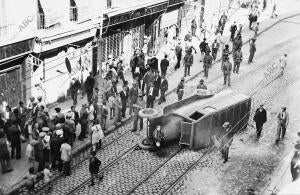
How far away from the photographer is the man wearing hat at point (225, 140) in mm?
17484

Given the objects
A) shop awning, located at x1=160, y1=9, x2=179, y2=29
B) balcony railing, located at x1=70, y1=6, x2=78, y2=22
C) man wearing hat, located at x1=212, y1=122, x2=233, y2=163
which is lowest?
man wearing hat, located at x1=212, y1=122, x2=233, y2=163

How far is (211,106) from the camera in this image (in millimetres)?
18906

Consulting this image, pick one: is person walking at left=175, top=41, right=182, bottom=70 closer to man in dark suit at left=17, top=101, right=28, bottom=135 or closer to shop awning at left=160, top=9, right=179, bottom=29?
shop awning at left=160, top=9, right=179, bottom=29

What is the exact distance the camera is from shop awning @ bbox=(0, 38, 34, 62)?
18891 millimetres

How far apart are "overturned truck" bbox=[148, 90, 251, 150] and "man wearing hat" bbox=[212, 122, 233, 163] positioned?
1.29ft

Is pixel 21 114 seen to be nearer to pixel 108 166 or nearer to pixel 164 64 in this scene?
pixel 108 166

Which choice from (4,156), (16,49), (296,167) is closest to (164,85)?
(16,49)

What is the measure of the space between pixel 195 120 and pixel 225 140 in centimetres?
134

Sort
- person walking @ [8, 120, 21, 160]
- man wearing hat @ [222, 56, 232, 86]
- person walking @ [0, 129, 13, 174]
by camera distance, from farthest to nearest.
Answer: man wearing hat @ [222, 56, 232, 86], person walking @ [8, 120, 21, 160], person walking @ [0, 129, 13, 174]

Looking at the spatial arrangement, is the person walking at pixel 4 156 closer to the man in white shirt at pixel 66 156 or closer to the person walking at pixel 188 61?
the man in white shirt at pixel 66 156

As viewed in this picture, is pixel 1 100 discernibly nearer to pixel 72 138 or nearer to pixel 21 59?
pixel 21 59

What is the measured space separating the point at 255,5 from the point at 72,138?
26127 mm

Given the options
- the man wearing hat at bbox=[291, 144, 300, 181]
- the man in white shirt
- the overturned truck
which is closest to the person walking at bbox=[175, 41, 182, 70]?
the overturned truck

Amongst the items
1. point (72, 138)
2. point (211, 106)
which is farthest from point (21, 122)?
point (211, 106)
